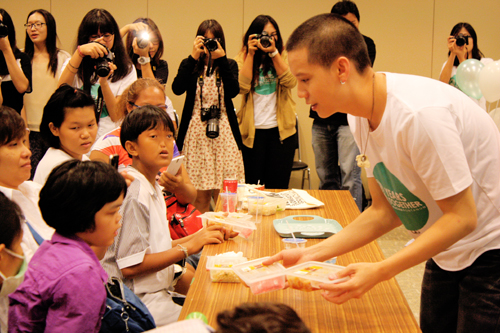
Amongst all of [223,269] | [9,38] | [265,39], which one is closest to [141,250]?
[223,269]

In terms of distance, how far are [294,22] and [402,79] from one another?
4050 millimetres

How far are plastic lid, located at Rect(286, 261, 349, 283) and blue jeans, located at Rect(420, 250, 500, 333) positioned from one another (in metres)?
0.35

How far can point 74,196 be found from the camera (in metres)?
1.17

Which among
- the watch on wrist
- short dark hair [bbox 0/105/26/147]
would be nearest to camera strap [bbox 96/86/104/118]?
the watch on wrist

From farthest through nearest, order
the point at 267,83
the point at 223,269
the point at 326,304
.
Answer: the point at 267,83 < the point at 223,269 < the point at 326,304

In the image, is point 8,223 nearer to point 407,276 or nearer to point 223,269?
point 223,269

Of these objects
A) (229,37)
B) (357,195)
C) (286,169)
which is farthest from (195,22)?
(357,195)

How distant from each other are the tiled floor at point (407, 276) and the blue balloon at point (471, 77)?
129cm

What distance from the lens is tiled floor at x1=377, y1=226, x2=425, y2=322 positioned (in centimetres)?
266

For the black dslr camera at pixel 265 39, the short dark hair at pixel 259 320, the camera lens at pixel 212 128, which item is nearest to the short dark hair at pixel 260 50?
the black dslr camera at pixel 265 39

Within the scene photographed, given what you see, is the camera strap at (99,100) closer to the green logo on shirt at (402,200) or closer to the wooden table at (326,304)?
the wooden table at (326,304)

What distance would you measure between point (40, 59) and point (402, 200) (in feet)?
9.60

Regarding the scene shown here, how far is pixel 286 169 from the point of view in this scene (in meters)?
3.51

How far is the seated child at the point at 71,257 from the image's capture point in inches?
41.4
